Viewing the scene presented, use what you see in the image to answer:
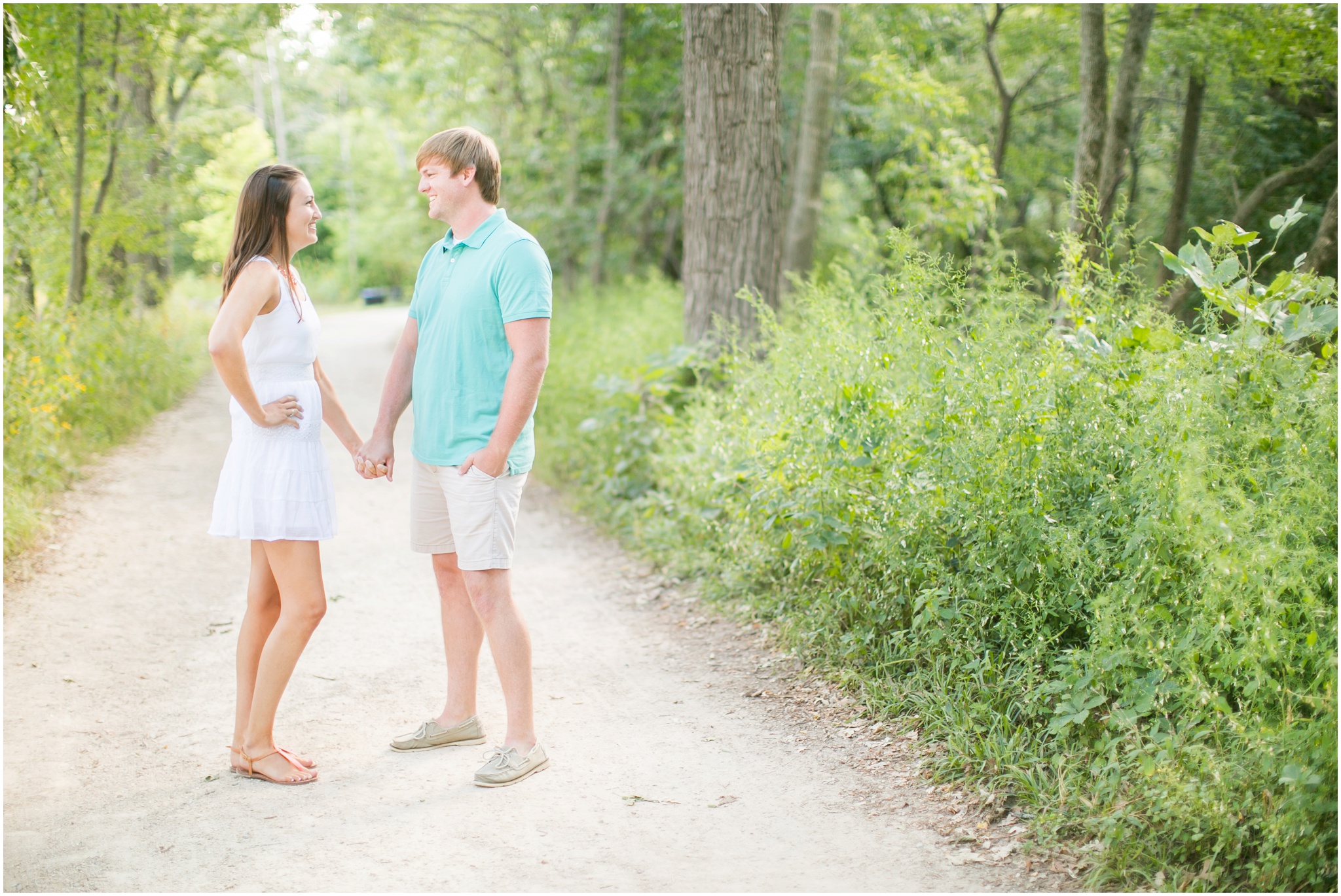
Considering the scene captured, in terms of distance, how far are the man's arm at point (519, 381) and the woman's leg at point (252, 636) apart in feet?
3.26

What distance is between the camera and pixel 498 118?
18000 millimetres

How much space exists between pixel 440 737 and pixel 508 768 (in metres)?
0.47

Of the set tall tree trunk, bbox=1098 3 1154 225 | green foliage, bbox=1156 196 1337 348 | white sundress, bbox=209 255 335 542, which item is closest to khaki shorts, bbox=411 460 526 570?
white sundress, bbox=209 255 335 542

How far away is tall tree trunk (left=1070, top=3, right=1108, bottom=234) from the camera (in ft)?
28.1

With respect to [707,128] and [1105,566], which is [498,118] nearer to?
[707,128]

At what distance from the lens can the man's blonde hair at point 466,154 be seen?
3.52 meters

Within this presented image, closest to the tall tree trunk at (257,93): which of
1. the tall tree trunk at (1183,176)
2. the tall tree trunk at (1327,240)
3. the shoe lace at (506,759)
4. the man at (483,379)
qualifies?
the tall tree trunk at (1183,176)

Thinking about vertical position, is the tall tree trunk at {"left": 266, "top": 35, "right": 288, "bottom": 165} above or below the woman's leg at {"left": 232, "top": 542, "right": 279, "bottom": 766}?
above

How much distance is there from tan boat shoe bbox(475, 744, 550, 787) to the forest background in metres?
1.36

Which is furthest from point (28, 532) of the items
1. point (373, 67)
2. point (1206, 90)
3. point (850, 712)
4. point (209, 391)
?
point (1206, 90)

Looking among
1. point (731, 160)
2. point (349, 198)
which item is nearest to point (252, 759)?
point (731, 160)

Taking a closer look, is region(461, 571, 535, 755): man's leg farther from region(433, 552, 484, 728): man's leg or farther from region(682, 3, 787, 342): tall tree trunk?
region(682, 3, 787, 342): tall tree trunk

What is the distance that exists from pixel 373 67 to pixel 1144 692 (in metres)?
18.9

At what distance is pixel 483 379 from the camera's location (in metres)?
3.53
